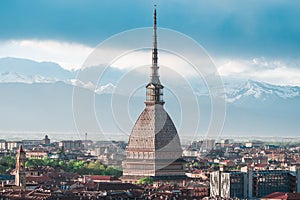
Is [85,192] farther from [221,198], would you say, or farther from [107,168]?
[107,168]

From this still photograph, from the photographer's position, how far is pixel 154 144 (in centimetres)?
10138

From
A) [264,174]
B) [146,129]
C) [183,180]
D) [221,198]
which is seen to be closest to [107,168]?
[146,129]

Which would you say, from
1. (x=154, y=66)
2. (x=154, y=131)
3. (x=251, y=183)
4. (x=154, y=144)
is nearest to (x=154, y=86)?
(x=154, y=66)

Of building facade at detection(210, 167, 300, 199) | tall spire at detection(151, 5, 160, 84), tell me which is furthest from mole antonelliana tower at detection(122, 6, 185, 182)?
building facade at detection(210, 167, 300, 199)

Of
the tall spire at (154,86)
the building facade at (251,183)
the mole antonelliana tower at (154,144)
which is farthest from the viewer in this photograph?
the tall spire at (154,86)

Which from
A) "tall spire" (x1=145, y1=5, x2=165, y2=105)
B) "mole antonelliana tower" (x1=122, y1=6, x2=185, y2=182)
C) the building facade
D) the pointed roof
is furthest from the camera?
"tall spire" (x1=145, y1=5, x2=165, y2=105)

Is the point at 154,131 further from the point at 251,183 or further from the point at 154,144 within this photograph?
the point at 251,183

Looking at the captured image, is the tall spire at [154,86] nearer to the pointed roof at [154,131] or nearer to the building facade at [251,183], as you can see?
the pointed roof at [154,131]

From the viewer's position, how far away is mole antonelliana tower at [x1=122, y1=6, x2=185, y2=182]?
323 feet

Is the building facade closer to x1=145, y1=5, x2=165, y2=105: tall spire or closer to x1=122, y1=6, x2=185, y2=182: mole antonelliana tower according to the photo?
x1=122, y1=6, x2=185, y2=182: mole antonelliana tower

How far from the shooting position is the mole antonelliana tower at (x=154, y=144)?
98.5 m

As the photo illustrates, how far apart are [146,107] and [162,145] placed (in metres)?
4.59

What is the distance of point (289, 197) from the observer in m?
64.6

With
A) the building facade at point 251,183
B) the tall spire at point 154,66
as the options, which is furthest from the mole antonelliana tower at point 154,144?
the building facade at point 251,183
